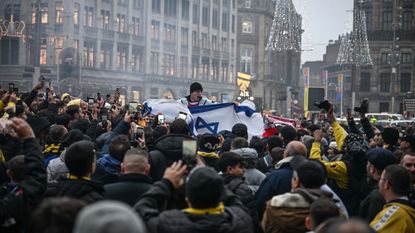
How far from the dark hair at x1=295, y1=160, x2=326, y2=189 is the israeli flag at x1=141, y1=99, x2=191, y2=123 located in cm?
699

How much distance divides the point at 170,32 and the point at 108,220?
2489 inches

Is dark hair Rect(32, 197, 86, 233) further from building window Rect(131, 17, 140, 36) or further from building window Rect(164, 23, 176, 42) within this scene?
building window Rect(164, 23, 176, 42)

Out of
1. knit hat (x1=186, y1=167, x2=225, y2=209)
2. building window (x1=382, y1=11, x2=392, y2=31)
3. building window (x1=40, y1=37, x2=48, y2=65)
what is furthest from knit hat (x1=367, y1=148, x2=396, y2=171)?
building window (x1=382, y1=11, x2=392, y2=31)

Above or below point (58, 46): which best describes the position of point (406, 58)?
above

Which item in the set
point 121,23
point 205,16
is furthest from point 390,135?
point 205,16

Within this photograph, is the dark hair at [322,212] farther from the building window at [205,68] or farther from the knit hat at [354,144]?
the building window at [205,68]

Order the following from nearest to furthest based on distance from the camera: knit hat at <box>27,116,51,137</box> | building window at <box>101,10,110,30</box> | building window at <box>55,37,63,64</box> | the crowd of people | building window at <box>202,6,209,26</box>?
the crowd of people
knit hat at <box>27,116,51,137</box>
building window at <box>55,37,63,64</box>
building window at <box>101,10,110,30</box>
building window at <box>202,6,209,26</box>

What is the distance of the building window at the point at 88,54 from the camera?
5234cm

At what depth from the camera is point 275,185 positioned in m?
6.80

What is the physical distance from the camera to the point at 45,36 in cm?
4978

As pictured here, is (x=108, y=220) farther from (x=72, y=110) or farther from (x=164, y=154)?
(x=72, y=110)

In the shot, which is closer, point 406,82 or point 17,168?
point 17,168

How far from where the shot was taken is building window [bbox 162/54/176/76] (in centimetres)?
6378

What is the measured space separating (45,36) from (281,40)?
3100 centimetres
